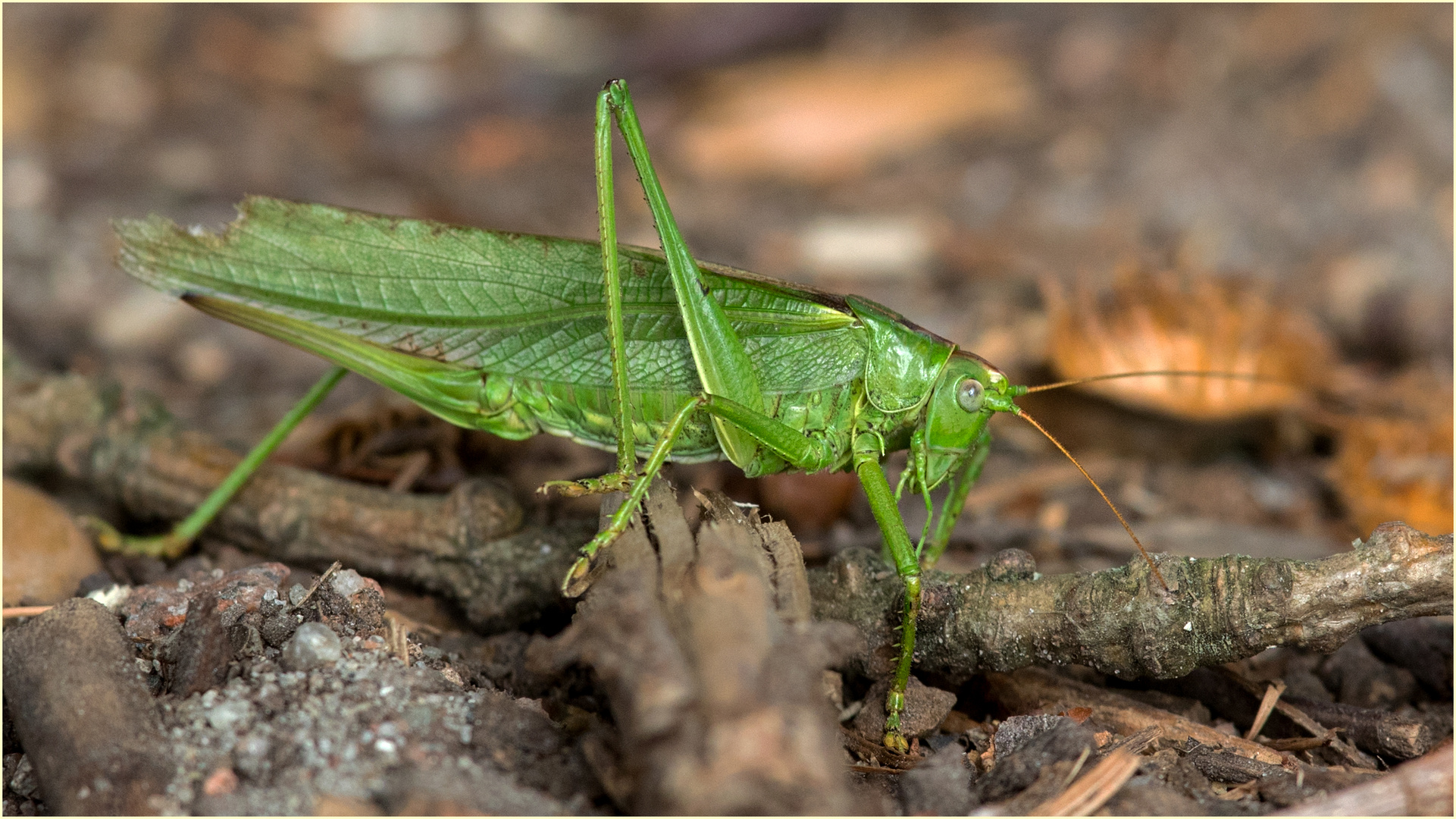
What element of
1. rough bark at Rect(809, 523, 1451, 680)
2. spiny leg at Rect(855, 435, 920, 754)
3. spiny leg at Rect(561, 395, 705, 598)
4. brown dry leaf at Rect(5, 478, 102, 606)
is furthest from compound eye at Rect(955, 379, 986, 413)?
brown dry leaf at Rect(5, 478, 102, 606)

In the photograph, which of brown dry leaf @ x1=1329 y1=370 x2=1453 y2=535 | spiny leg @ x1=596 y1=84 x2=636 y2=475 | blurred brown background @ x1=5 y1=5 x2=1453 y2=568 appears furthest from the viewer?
blurred brown background @ x1=5 y1=5 x2=1453 y2=568

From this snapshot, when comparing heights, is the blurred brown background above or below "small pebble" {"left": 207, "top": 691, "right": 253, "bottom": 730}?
above

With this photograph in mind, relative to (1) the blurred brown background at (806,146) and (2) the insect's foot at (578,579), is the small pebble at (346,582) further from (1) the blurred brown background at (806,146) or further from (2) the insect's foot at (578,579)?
(1) the blurred brown background at (806,146)

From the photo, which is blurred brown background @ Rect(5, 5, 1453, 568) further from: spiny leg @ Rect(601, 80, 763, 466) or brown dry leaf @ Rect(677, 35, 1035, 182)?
spiny leg @ Rect(601, 80, 763, 466)

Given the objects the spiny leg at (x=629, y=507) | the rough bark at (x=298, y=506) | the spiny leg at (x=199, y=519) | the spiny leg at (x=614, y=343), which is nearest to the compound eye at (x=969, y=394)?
the spiny leg at (x=629, y=507)

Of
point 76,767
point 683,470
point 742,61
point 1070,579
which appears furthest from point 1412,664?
point 742,61

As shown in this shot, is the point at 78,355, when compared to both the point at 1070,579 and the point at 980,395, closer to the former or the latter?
the point at 980,395
